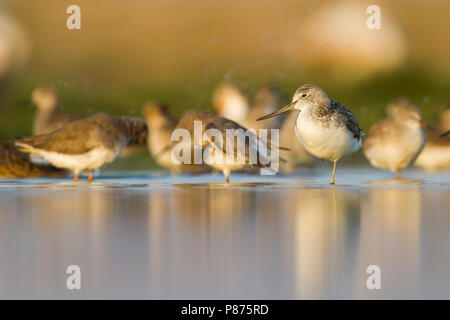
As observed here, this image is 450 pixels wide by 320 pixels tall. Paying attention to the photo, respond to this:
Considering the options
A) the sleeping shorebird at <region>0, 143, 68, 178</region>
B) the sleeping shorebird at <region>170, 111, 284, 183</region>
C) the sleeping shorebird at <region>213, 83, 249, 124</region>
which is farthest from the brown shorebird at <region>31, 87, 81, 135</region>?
the sleeping shorebird at <region>170, 111, 284, 183</region>

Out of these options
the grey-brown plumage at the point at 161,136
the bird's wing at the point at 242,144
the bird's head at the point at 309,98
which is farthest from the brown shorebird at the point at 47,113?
the bird's head at the point at 309,98

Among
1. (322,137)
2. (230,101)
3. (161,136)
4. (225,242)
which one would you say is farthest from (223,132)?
(230,101)

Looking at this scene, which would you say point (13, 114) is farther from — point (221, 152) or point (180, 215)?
point (180, 215)

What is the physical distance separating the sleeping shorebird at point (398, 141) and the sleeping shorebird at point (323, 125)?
1395 millimetres

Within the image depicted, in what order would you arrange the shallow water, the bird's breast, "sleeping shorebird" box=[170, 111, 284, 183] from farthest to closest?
"sleeping shorebird" box=[170, 111, 284, 183]
the bird's breast
the shallow water

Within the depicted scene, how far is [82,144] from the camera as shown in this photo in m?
9.22

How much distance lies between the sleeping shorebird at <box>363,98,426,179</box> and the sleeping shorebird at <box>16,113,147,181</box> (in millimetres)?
3481

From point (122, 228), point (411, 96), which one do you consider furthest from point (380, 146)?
point (411, 96)

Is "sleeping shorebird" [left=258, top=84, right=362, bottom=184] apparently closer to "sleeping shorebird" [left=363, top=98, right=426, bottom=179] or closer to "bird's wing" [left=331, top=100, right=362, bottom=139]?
"bird's wing" [left=331, top=100, right=362, bottom=139]

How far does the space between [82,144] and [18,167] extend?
1.33 m

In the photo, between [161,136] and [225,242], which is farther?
[161,136]

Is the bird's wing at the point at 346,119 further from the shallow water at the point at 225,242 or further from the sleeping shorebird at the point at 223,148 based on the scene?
the sleeping shorebird at the point at 223,148

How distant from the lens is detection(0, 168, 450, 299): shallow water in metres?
3.82

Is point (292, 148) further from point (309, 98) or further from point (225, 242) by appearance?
point (225, 242)
